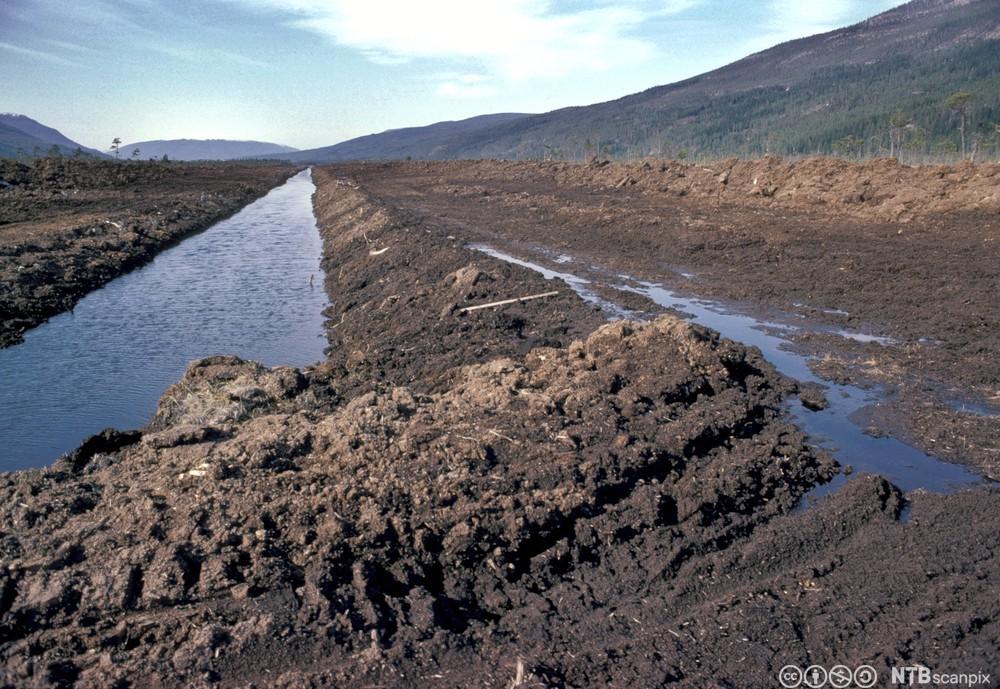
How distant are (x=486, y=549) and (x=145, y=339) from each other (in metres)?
9.57

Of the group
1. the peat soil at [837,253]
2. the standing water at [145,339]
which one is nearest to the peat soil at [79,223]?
the standing water at [145,339]

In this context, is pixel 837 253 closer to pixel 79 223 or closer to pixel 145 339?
pixel 145 339

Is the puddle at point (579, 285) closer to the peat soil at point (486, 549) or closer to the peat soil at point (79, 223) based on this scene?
the peat soil at point (486, 549)

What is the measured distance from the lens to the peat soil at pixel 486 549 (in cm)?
414

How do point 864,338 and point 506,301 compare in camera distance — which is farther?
point 506,301

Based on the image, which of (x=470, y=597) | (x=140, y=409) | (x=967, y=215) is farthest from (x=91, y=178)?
(x=470, y=597)

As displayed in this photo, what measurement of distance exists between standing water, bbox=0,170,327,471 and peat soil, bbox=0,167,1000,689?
166 cm

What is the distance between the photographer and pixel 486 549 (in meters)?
5.21

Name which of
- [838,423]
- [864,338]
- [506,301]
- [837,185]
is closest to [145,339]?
[506,301]

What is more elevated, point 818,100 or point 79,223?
point 818,100

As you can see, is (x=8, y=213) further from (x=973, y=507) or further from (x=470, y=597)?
(x=973, y=507)

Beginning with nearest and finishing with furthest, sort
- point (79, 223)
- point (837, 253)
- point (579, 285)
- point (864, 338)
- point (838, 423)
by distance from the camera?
point (838, 423), point (864, 338), point (579, 285), point (837, 253), point (79, 223)

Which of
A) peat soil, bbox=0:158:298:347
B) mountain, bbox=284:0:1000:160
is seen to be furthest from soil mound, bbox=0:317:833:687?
mountain, bbox=284:0:1000:160

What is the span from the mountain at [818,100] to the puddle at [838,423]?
4357 cm
